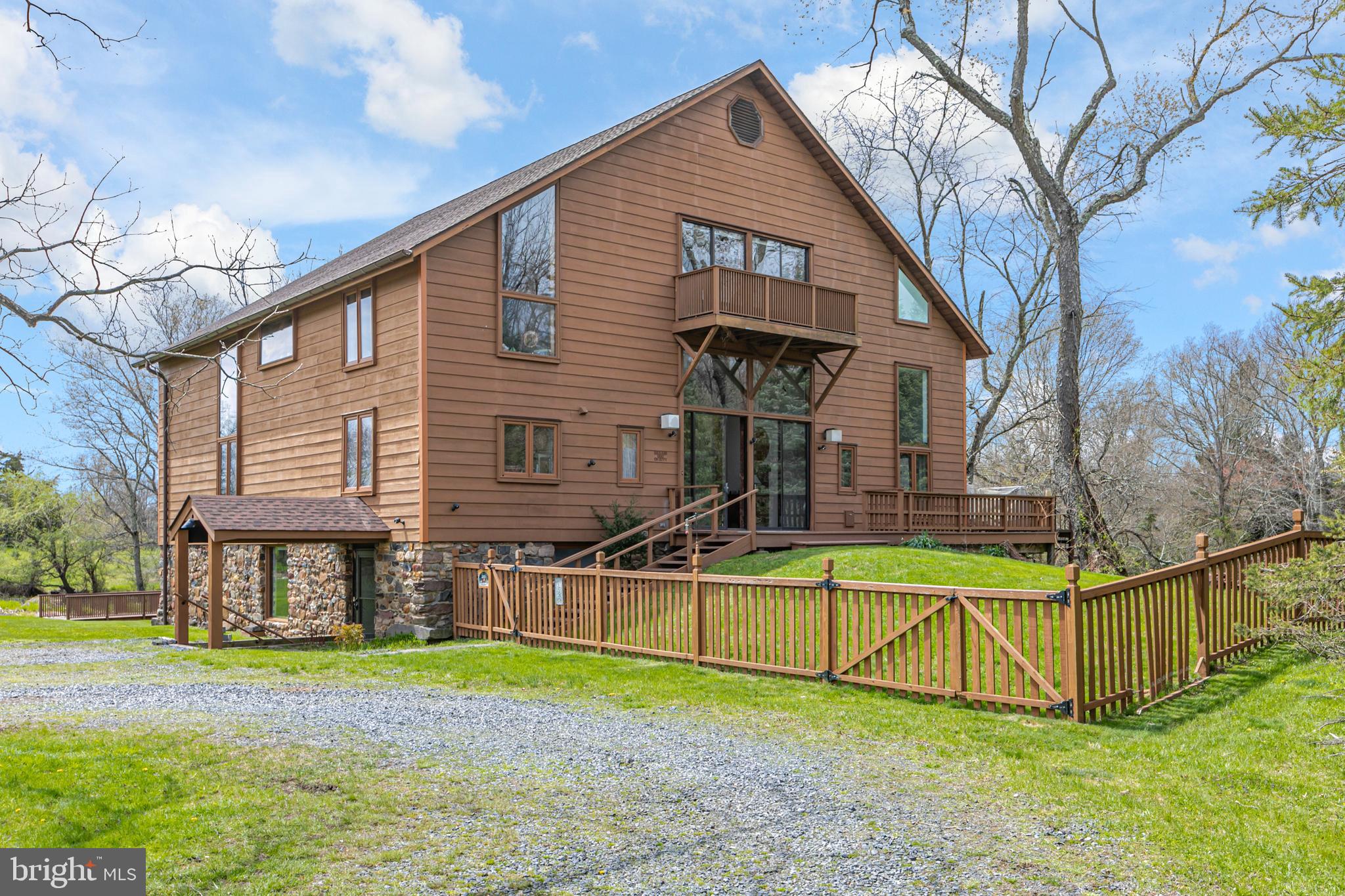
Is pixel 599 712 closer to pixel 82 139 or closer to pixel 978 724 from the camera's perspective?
pixel 978 724

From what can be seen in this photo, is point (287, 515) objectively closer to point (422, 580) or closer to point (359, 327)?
point (422, 580)

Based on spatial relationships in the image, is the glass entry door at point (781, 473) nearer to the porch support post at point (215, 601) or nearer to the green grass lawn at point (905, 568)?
the green grass lawn at point (905, 568)

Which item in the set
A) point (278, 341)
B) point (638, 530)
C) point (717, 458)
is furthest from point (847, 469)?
point (278, 341)

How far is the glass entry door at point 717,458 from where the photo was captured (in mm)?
20062

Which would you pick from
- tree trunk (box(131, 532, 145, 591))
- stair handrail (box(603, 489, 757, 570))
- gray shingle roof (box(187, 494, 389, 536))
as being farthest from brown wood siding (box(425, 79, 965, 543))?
tree trunk (box(131, 532, 145, 591))

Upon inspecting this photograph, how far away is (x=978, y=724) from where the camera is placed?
904cm

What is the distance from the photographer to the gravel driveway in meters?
5.23

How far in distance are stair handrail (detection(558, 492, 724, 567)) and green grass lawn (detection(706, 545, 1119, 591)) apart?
1.14 meters

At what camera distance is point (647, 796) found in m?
6.62

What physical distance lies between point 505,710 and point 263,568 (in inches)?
589

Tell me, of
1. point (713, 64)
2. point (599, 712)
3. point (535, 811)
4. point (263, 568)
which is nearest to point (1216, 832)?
point (535, 811)

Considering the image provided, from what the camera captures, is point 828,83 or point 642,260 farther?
point 828,83

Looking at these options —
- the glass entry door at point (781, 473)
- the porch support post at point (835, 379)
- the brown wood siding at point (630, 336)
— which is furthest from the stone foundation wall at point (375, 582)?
the porch support post at point (835, 379)

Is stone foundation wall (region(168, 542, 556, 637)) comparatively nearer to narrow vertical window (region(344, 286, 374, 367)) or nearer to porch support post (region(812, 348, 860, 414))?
narrow vertical window (region(344, 286, 374, 367))
